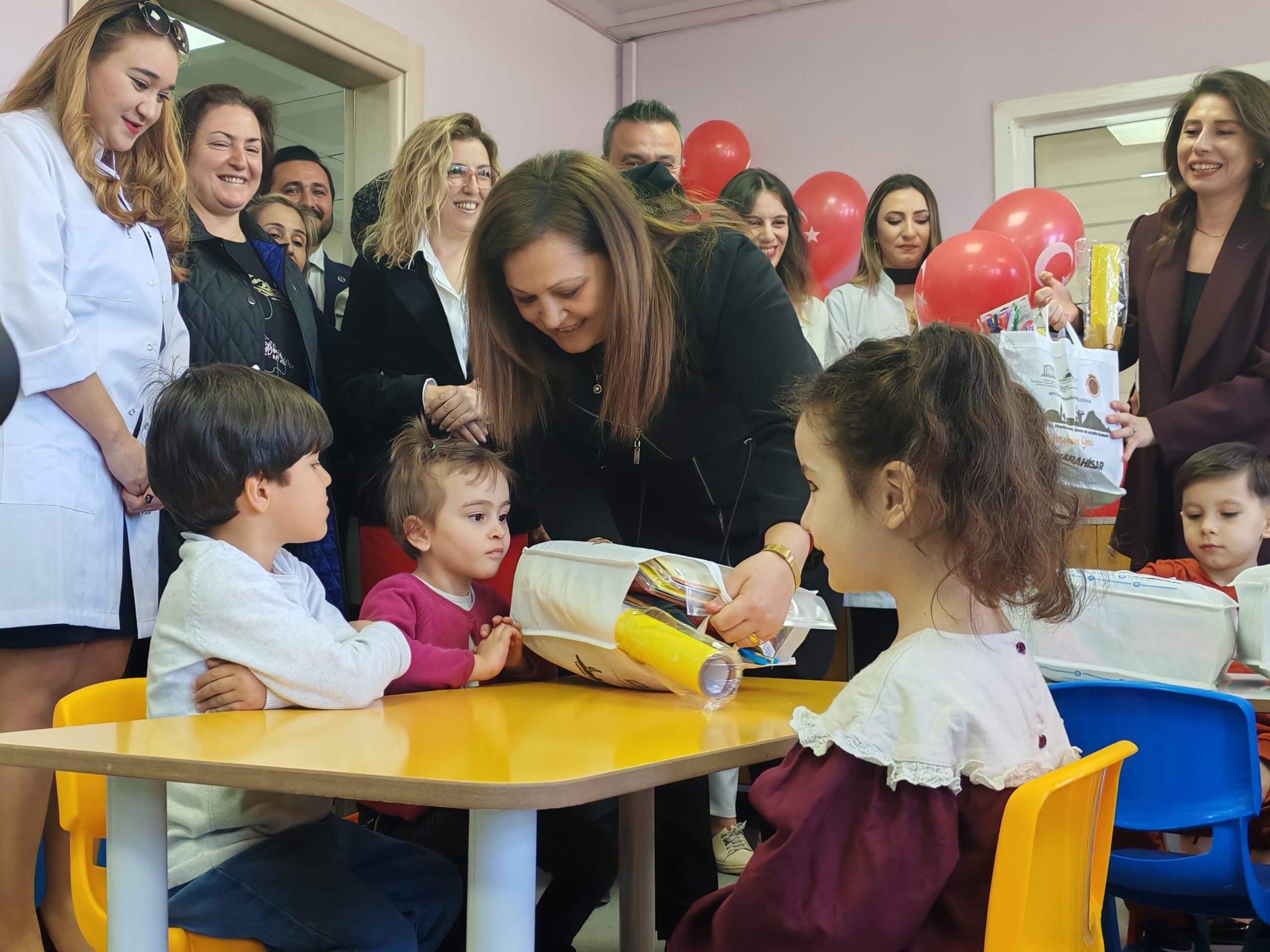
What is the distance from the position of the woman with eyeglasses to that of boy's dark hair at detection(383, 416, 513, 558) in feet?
1.03

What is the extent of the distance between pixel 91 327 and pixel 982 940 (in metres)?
1.84

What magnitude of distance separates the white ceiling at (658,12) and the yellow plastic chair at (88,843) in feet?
14.3

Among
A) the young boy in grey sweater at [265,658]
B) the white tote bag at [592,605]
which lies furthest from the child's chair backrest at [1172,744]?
the young boy in grey sweater at [265,658]

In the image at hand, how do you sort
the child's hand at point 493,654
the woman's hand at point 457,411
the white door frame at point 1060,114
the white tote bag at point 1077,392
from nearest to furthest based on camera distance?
the child's hand at point 493,654, the white tote bag at point 1077,392, the woman's hand at point 457,411, the white door frame at point 1060,114

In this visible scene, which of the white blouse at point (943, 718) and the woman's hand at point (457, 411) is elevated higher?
the woman's hand at point (457, 411)

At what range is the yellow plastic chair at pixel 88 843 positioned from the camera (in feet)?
3.92

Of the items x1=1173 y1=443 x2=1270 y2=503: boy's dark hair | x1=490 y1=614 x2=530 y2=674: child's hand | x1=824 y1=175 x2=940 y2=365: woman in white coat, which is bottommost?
x1=490 y1=614 x2=530 y2=674: child's hand

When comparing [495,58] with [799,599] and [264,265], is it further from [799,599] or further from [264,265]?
[799,599]

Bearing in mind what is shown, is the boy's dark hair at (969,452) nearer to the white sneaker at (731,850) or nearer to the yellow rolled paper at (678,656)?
the yellow rolled paper at (678,656)

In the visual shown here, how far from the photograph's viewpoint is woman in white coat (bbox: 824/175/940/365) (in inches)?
144

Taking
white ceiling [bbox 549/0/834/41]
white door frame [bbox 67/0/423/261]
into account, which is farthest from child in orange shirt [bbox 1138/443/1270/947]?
white ceiling [bbox 549/0/834/41]

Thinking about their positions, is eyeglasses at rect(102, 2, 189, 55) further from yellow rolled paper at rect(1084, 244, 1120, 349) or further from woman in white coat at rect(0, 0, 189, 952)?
yellow rolled paper at rect(1084, 244, 1120, 349)

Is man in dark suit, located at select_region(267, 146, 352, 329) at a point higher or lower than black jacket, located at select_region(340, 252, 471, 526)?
higher

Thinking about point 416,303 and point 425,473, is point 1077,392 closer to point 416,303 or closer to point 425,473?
point 425,473
